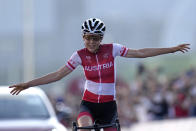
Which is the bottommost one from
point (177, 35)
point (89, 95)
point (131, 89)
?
point (89, 95)

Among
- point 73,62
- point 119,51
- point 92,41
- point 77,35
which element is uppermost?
point 77,35

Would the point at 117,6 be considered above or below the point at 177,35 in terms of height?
above

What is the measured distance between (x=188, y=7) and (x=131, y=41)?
4.31 meters

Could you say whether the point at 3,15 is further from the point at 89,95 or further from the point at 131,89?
the point at 89,95

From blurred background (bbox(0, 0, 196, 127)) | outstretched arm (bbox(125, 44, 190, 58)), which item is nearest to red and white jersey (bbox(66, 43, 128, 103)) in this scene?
outstretched arm (bbox(125, 44, 190, 58))

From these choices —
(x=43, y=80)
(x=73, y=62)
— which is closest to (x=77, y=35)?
(x=73, y=62)

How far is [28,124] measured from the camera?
14.3 metres

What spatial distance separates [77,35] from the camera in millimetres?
39031

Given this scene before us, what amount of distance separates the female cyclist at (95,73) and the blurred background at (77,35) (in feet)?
30.1

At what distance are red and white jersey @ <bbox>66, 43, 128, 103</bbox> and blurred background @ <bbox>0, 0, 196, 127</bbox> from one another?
9.18 m

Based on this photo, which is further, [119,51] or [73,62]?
[119,51]

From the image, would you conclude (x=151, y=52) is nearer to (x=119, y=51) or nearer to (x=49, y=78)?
(x=119, y=51)

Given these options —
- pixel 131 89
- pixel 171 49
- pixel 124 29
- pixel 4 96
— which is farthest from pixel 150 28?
pixel 171 49

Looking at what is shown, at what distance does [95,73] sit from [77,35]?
→ 28.0 meters
